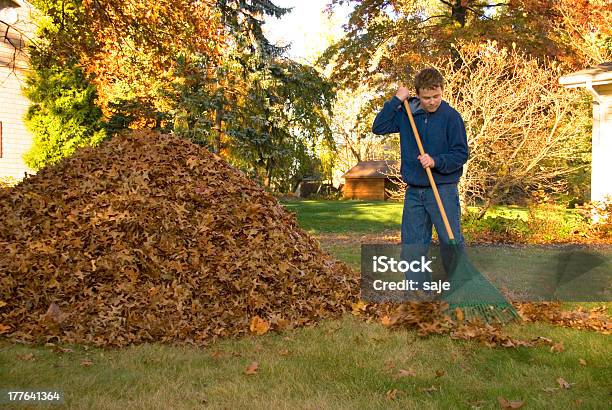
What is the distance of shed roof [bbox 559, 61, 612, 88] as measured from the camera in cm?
1109

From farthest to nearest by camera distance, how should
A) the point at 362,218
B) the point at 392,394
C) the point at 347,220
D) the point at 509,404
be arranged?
1. the point at 362,218
2. the point at 347,220
3. the point at 392,394
4. the point at 509,404

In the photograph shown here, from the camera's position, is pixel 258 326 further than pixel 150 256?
No

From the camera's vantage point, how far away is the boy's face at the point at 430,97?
14.9 feet

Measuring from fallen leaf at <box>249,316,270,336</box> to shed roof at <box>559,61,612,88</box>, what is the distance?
356 inches

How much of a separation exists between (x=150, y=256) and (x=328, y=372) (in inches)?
77.5

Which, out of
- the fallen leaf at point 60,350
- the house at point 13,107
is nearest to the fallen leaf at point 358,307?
the fallen leaf at point 60,350

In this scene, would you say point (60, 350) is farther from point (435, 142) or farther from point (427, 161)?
point (435, 142)

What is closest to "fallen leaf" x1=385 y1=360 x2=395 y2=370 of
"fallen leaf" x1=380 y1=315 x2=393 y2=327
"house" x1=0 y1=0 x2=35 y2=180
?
"fallen leaf" x1=380 y1=315 x2=393 y2=327

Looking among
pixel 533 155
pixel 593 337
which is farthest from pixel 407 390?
pixel 533 155

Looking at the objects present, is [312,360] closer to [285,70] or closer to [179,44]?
[179,44]

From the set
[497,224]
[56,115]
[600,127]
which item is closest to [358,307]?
[497,224]

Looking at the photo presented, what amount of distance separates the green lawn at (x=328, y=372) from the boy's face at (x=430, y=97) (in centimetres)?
173

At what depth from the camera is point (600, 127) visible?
38.4ft

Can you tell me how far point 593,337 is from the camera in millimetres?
4555
